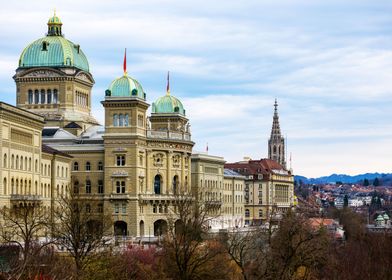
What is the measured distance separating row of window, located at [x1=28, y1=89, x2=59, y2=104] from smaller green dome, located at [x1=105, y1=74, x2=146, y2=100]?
1780 cm

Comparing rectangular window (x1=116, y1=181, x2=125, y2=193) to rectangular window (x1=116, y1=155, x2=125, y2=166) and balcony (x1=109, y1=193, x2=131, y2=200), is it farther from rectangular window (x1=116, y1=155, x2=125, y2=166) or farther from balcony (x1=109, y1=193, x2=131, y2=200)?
rectangular window (x1=116, y1=155, x2=125, y2=166)

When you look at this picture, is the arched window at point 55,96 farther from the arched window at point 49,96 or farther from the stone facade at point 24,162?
the stone facade at point 24,162

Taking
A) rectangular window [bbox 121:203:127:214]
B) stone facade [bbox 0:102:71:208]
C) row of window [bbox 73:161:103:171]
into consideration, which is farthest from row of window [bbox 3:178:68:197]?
row of window [bbox 73:161:103:171]

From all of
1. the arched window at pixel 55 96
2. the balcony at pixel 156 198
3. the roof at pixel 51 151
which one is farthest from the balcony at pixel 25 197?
the arched window at pixel 55 96

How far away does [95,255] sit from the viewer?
8731 cm

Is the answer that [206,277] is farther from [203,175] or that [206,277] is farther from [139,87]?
[203,175]

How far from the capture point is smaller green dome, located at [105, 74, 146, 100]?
490 feet

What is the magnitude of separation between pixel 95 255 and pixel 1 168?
31293 millimetres

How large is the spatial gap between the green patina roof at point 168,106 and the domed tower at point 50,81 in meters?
13.7

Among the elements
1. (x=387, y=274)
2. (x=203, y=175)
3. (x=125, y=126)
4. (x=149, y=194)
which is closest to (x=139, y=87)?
(x=125, y=126)

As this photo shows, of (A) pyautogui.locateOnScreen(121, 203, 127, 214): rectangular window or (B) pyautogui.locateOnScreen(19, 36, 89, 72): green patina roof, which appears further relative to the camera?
(B) pyautogui.locateOnScreen(19, 36, 89, 72): green patina roof

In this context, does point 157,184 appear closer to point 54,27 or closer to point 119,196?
point 119,196

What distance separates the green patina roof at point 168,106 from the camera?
17225 cm

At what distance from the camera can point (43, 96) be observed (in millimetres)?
164875
